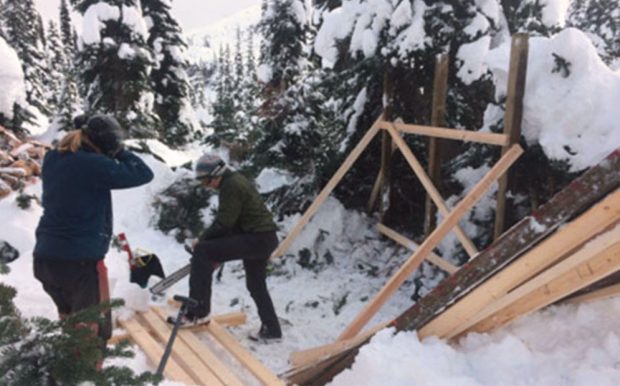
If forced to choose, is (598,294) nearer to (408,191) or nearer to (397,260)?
(397,260)

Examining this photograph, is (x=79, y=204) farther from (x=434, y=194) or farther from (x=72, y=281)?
(x=434, y=194)

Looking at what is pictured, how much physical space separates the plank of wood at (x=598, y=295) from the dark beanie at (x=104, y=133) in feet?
11.7

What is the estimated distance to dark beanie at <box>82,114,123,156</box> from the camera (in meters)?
3.31

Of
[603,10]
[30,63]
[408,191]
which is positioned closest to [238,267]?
[408,191]

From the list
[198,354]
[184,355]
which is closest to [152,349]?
[184,355]

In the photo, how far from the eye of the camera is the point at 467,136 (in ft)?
17.8

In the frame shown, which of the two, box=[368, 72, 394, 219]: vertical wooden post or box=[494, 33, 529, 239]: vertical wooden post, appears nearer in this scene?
box=[494, 33, 529, 239]: vertical wooden post

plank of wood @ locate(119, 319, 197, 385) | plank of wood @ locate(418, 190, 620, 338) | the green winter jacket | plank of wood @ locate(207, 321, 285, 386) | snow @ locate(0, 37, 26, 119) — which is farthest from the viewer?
snow @ locate(0, 37, 26, 119)

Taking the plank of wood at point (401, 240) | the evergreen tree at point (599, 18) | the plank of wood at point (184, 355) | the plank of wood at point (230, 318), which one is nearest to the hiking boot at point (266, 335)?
the plank of wood at point (230, 318)

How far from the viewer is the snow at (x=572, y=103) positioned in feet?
15.0

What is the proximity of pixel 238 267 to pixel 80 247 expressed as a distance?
14.3 feet

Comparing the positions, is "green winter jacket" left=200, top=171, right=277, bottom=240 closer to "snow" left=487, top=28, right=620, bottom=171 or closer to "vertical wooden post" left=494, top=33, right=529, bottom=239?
"vertical wooden post" left=494, top=33, right=529, bottom=239

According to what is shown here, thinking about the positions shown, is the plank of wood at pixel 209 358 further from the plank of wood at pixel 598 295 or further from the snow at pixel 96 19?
the snow at pixel 96 19

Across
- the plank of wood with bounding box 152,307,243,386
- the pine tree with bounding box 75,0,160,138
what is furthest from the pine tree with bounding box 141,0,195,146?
the plank of wood with bounding box 152,307,243,386
